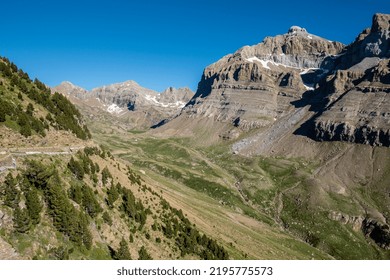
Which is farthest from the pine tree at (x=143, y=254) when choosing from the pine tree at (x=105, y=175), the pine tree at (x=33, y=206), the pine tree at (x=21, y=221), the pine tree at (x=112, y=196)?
the pine tree at (x=21, y=221)

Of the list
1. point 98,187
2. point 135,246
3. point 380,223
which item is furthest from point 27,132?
point 380,223

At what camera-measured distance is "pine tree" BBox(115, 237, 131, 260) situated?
42.4 m

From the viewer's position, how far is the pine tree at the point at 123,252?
4244 centimetres

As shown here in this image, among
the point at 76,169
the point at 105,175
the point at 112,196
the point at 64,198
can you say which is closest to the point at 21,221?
the point at 64,198

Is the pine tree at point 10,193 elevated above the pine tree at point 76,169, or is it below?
below

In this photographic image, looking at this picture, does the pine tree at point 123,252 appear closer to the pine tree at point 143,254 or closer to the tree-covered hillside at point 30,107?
the pine tree at point 143,254

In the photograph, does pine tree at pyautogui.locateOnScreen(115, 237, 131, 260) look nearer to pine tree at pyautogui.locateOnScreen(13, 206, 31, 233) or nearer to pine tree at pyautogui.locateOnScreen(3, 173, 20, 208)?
pine tree at pyautogui.locateOnScreen(13, 206, 31, 233)

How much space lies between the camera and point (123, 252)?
141 ft

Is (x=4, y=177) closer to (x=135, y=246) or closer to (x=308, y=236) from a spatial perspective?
(x=135, y=246)

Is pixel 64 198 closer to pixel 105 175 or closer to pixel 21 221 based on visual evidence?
pixel 21 221

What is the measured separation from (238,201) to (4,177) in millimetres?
168839

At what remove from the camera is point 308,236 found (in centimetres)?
16525

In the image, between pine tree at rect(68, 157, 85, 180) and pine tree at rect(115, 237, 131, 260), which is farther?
pine tree at rect(68, 157, 85, 180)

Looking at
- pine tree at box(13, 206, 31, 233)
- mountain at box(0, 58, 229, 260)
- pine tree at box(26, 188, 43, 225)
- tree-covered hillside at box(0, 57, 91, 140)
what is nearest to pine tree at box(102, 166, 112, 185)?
mountain at box(0, 58, 229, 260)
